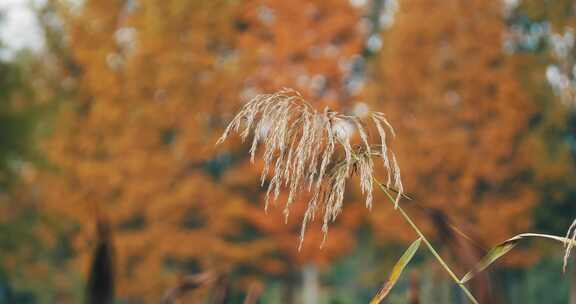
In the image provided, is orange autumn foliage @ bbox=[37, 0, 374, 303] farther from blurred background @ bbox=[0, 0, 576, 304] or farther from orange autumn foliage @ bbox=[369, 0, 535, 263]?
orange autumn foliage @ bbox=[369, 0, 535, 263]

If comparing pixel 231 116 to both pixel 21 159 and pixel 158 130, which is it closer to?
pixel 158 130

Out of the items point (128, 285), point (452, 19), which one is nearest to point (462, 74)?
point (452, 19)

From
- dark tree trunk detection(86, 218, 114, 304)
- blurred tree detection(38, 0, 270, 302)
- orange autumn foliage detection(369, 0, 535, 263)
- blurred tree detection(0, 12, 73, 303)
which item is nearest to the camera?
dark tree trunk detection(86, 218, 114, 304)

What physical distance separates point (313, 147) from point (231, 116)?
12.0m

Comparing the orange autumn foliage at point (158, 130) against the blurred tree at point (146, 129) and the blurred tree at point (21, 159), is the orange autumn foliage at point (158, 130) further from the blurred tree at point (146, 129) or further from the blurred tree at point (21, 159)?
the blurred tree at point (21, 159)

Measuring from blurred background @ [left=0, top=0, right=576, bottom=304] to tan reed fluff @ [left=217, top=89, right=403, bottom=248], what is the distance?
32.1 ft

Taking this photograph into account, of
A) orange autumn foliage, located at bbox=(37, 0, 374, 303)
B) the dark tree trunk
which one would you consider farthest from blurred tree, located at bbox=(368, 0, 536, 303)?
the dark tree trunk

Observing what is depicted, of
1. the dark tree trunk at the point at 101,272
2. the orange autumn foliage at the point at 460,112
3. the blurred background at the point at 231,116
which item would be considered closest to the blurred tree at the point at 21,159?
the blurred background at the point at 231,116

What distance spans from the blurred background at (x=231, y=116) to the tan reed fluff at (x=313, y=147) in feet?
32.1

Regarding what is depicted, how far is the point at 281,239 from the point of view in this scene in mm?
14109

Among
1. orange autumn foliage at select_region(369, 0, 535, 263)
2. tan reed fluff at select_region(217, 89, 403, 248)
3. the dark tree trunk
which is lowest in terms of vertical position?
the dark tree trunk

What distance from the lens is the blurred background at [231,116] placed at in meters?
11.7

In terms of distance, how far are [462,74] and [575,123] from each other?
2145 millimetres

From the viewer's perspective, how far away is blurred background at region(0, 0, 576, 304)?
11.7 meters
